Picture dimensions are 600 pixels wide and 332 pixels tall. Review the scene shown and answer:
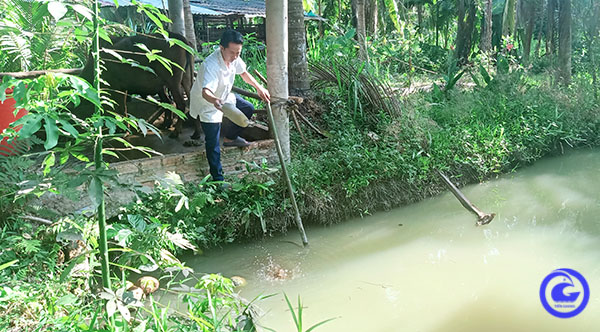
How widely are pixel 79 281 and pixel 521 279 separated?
3.20 meters

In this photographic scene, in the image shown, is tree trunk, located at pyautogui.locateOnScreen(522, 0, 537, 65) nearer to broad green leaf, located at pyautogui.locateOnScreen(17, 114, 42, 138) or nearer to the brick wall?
the brick wall

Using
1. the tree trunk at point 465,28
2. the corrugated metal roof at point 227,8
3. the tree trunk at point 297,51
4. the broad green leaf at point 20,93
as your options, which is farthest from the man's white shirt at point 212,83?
the tree trunk at point 465,28

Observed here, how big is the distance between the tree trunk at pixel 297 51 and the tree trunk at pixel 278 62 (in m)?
0.96

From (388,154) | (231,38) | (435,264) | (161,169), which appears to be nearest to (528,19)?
(388,154)

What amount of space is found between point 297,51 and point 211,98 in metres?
2.21

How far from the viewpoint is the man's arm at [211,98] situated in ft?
13.2

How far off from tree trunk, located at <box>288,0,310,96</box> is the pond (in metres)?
1.91

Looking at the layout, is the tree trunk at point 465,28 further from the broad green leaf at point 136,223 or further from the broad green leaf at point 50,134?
the broad green leaf at point 50,134

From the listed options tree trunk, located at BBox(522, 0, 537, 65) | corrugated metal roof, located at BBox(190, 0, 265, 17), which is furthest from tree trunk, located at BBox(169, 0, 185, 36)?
tree trunk, located at BBox(522, 0, 537, 65)

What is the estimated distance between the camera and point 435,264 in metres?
4.19

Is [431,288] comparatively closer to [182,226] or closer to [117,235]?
[182,226]

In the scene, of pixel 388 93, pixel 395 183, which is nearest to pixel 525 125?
pixel 388 93

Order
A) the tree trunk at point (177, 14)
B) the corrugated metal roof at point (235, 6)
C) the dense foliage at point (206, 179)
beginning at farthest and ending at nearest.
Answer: the corrugated metal roof at point (235, 6) < the tree trunk at point (177, 14) < the dense foliage at point (206, 179)

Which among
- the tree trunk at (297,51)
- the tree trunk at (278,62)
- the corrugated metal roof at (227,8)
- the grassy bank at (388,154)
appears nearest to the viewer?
the grassy bank at (388,154)
